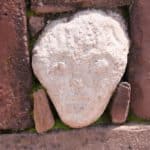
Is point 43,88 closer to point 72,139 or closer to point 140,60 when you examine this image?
point 72,139

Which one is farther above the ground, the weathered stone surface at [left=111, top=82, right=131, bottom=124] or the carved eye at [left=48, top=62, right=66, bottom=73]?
the carved eye at [left=48, top=62, right=66, bottom=73]

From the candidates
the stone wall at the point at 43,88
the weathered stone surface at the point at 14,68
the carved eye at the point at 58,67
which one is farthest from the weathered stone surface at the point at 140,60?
the weathered stone surface at the point at 14,68

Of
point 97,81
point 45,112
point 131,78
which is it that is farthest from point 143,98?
point 45,112

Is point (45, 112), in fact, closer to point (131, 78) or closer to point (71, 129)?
point (71, 129)

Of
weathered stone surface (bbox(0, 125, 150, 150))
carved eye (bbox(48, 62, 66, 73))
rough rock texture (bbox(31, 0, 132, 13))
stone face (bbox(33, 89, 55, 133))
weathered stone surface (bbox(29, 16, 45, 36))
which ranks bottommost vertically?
weathered stone surface (bbox(0, 125, 150, 150))

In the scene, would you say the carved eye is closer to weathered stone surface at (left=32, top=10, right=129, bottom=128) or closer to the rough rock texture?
weathered stone surface at (left=32, top=10, right=129, bottom=128)

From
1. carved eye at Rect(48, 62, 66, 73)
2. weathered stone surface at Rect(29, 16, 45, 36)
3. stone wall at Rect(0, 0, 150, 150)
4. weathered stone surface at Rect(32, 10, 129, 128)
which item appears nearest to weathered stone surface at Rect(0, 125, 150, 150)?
stone wall at Rect(0, 0, 150, 150)

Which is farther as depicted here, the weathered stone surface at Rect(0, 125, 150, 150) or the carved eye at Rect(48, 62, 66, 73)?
the weathered stone surface at Rect(0, 125, 150, 150)

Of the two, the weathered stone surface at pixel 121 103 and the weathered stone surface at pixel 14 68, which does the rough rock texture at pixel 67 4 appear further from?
the weathered stone surface at pixel 121 103
